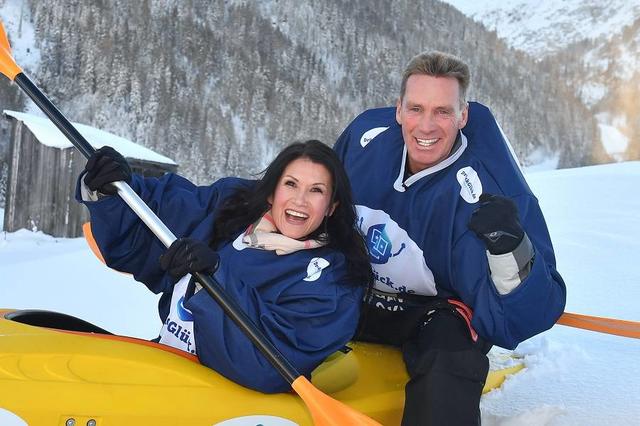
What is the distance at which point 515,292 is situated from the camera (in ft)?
5.99

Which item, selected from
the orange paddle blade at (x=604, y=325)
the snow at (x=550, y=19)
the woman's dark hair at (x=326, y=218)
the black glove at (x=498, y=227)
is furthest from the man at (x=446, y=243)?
the snow at (x=550, y=19)

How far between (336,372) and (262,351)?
428 mm

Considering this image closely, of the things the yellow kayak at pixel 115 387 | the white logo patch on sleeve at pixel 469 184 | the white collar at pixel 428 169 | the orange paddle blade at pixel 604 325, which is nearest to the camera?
the yellow kayak at pixel 115 387

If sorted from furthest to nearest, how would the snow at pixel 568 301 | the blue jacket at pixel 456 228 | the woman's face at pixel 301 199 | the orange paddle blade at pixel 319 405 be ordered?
the snow at pixel 568 301, the woman's face at pixel 301 199, the blue jacket at pixel 456 228, the orange paddle blade at pixel 319 405

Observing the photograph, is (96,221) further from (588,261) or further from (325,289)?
(588,261)

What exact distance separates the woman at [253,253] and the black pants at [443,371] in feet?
0.93

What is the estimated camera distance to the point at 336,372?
2055mm

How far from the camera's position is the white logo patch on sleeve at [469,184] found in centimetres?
222

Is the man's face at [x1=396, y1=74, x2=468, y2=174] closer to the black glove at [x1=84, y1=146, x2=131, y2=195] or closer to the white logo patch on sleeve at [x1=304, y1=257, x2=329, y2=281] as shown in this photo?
the white logo patch on sleeve at [x1=304, y1=257, x2=329, y2=281]

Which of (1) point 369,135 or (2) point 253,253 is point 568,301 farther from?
(2) point 253,253

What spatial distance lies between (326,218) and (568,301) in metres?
2.87

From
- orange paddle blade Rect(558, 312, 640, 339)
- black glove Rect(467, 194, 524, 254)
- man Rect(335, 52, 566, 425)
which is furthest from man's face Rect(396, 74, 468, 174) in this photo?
orange paddle blade Rect(558, 312, 640, 339)

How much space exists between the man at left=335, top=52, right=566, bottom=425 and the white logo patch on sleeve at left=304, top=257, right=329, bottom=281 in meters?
0.44

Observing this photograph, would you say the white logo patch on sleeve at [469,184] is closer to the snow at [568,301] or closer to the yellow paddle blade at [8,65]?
the snow at [568,301]
